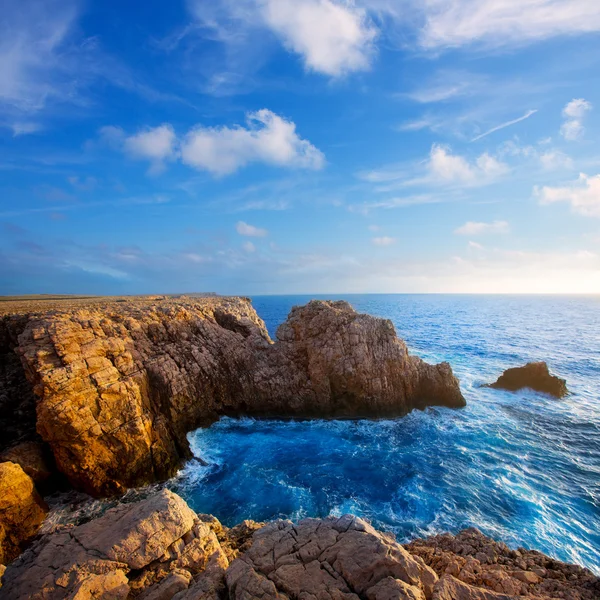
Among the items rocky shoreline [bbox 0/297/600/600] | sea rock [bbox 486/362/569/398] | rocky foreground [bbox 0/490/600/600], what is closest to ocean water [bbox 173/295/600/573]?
sea rock [bbox 486/362/569/398]

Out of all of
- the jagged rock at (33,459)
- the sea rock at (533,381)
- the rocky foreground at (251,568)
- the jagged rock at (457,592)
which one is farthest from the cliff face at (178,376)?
the jagged rock at (457,592)

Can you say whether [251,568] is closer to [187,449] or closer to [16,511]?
[16,511]

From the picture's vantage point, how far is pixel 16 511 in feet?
58.0

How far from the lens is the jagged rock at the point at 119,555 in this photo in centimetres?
927

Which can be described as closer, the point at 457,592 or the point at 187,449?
the point at 457,592

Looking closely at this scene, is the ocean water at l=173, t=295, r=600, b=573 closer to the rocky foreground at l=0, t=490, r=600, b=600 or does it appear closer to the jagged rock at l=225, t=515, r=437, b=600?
the rocky foreground at l=0, t=490, r=600, b=600

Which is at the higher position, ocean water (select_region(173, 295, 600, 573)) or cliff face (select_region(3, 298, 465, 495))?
cliff face (select_region(3, 298, 465, 495))

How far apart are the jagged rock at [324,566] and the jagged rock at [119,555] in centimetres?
156

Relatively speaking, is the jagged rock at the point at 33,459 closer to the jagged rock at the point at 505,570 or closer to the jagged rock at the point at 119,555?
the jagged rock at the point at 119,555

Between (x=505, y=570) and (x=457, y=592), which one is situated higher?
(x=457, y=592)

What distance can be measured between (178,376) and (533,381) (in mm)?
44988

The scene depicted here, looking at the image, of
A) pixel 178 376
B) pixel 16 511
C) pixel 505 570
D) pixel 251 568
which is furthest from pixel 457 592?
pixel 178 376

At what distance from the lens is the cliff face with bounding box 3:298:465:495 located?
21484mm

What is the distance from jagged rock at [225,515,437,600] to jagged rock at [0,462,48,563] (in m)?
16.5
